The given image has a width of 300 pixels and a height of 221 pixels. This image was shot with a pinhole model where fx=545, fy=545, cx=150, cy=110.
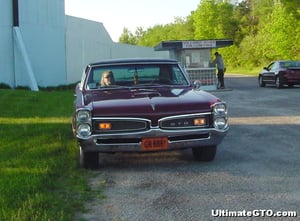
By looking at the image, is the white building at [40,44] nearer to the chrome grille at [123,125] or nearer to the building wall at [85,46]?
the building wall at [85,46]

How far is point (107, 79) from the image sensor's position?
832 centimetres

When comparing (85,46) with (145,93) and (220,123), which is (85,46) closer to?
(145,93)

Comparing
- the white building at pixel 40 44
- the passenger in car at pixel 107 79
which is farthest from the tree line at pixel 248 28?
the passenger in car at pixel 107 79

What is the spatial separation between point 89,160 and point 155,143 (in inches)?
38.4

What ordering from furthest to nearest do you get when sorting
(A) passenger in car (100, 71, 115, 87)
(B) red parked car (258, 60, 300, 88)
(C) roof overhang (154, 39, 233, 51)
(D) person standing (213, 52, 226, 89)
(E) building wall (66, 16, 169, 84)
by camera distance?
1. (E) building wall (66, 16, 169, 84)
2. (C) roof overhang (154, 39, 233, 51)
3. (B) red parked car (258, 60, 300, 88)
4. (D) person standing (213, 52, 226, 89)
5. (A) passenger in car (100, 71, 115, 87)

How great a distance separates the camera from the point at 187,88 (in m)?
8.20

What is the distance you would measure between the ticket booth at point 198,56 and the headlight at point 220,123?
1869cm

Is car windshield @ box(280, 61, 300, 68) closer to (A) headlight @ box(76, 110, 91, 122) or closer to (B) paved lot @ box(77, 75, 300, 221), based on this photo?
(B) paved lot @ box(77, 75, 300, 221)

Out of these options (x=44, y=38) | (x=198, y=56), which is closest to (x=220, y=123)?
(x=198, y=56)

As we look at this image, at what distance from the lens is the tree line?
184 feet

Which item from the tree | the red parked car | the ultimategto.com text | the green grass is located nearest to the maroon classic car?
the green grass

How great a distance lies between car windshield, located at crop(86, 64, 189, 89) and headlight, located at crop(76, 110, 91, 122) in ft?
4.72

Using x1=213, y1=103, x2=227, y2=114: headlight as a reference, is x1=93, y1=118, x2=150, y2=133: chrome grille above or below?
below

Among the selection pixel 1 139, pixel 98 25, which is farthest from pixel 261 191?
pixel 98 25
